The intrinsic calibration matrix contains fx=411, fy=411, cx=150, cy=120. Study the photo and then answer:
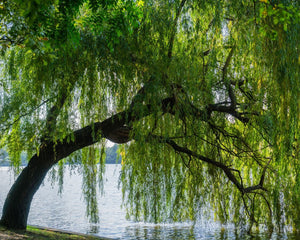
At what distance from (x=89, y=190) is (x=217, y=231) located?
3.83 m

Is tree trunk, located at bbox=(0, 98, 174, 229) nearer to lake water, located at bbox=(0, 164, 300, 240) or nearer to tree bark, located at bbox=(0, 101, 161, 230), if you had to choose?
tree bark, located at bbox=(0, 101, 161, 230)

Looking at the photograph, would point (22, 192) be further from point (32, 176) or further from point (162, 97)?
point (162, 97)

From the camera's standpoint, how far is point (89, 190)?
6496 millimetres

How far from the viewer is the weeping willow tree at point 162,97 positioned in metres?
4.88

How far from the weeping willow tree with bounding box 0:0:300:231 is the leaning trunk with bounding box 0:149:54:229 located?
2cm

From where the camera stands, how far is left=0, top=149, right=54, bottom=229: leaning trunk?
6.33 metres

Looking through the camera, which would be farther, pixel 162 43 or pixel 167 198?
pixel 167 198

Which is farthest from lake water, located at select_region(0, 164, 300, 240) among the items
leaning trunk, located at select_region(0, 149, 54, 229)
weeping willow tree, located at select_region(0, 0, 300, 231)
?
weeping willow tree, located at select_region(0, 0, 300, 231)

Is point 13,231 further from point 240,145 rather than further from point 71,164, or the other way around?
point 240,145

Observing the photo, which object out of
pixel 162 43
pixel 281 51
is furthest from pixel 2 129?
pixel 281 51

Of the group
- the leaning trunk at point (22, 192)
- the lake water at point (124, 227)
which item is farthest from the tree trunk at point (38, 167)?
the lake water at point (124, 227)

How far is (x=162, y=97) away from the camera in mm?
5281

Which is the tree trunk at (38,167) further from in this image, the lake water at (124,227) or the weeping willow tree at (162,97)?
the lake water at (124,227)

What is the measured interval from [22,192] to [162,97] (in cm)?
277
